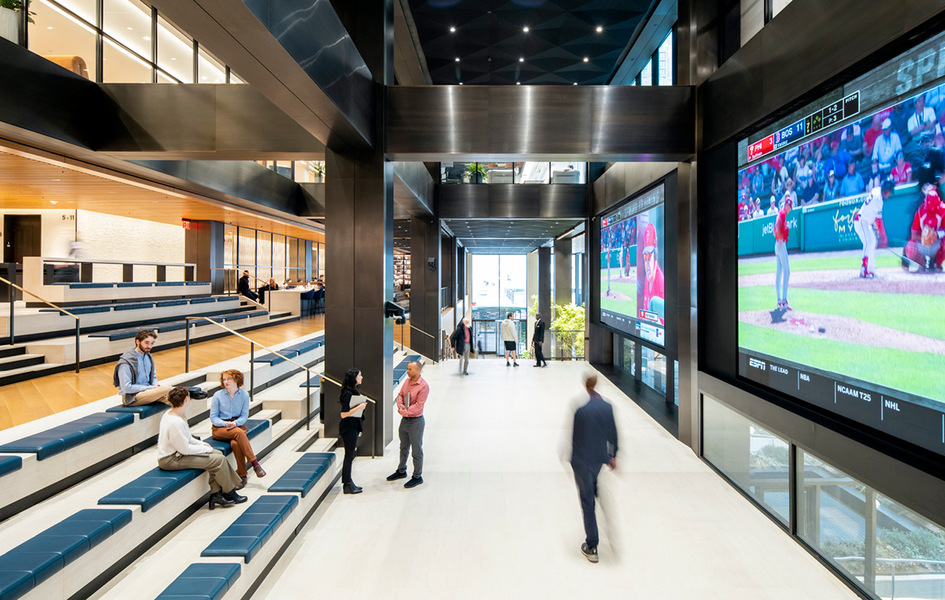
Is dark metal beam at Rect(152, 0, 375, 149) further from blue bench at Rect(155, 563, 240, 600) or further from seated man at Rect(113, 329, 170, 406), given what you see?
blue bench at Rect(155, 563, 240, 600)

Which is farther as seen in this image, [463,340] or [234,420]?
[463,340]

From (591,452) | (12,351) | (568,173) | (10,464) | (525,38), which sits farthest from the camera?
(568,173)

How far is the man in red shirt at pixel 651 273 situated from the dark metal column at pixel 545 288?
1274 cm

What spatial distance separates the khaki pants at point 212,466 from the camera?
155 inches

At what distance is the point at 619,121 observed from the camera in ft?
21.1

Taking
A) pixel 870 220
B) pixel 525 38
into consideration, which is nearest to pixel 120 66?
pixel 525 38

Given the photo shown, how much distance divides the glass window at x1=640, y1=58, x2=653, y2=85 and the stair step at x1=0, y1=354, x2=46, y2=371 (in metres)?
11.3

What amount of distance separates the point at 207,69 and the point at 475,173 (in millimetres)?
7065

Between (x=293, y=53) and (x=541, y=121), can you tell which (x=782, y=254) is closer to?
(x=541, y=121)

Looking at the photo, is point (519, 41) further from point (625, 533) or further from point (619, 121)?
point (625, 533)

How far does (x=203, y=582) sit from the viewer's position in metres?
2.95

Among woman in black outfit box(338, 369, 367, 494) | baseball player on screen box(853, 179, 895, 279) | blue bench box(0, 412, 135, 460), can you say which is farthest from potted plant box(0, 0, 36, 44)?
baseball player on screen box(853, 179, 895, 279)

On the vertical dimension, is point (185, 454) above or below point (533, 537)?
above

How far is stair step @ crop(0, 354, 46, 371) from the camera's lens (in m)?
5.92
